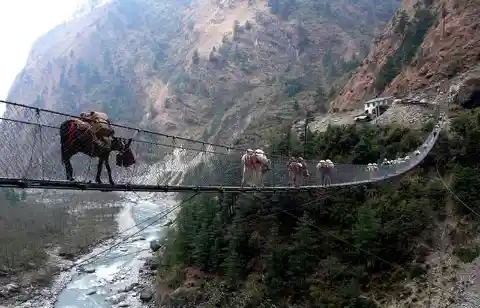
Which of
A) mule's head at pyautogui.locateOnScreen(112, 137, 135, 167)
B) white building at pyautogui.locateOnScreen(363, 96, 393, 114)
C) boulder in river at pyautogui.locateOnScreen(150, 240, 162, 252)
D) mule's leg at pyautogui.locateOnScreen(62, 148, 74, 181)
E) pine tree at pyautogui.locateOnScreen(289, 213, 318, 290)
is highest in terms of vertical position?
white building at pyautogui.locateOnScreen(363, 96, 393, 114)

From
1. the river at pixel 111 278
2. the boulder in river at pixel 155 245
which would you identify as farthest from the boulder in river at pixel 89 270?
the boulder in river at pixel 155 245

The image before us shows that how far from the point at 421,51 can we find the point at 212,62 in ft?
145

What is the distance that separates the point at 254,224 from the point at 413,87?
12.9 m

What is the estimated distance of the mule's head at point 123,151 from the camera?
17.4 ft

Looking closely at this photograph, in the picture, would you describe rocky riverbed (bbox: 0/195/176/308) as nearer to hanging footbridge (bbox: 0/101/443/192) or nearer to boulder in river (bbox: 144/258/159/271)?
boulder in river (bbox: 144/258/159/271)

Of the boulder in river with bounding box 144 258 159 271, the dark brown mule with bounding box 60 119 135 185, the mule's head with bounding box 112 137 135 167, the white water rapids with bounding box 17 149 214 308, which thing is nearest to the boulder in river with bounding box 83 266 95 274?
the white water rapids with bounding box 17 149 214 308

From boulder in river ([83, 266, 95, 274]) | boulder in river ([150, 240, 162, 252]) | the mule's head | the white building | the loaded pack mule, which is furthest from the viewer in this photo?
boulder in river ([150, 240, 162, 252])

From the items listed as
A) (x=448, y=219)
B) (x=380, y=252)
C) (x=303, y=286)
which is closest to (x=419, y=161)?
(x=448, y=219)

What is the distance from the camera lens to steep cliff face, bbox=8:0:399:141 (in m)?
57.8

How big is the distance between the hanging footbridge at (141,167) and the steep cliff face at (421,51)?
8.68 metres

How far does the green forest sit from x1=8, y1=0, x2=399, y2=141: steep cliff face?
85.1 feet

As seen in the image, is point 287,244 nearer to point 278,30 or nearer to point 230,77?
point 230,77

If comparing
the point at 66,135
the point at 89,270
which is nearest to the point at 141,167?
the point at 66,135

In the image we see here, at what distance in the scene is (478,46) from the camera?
2222 cm
